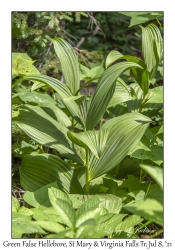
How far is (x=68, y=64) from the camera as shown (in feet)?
6.32

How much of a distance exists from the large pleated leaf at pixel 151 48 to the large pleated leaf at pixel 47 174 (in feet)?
2.04

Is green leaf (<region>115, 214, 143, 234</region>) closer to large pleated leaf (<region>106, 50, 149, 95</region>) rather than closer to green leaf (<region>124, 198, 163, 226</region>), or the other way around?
green leaf (<region>124, 198, 163, 226</region>)

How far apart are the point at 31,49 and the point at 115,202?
59.5 inches

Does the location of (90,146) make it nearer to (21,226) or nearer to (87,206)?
(87,206)

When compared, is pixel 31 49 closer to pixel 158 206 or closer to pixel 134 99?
pixel 134 99

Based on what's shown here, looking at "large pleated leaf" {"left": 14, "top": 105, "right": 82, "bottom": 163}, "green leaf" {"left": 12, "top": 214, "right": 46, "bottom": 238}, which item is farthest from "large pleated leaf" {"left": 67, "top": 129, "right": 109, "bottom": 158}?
"green leaf" {"left": 12, "top": 214, "right": 46, "bottom": 238}

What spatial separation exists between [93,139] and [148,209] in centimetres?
71

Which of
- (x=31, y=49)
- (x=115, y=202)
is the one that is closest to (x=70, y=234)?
(x=115, y=202)

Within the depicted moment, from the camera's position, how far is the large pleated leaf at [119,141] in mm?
1748

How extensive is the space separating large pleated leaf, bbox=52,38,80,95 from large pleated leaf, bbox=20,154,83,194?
1.06ft

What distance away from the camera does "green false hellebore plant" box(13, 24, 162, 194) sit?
1749 millimetres

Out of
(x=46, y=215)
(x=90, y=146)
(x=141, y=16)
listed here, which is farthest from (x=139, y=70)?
(x=46, y=215)

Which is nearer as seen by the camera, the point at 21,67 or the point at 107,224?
the point at 107,224

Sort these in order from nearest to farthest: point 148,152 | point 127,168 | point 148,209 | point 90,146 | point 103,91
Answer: point 148,209, point 90,146, point 103,91, point 148,152, point 127,168
